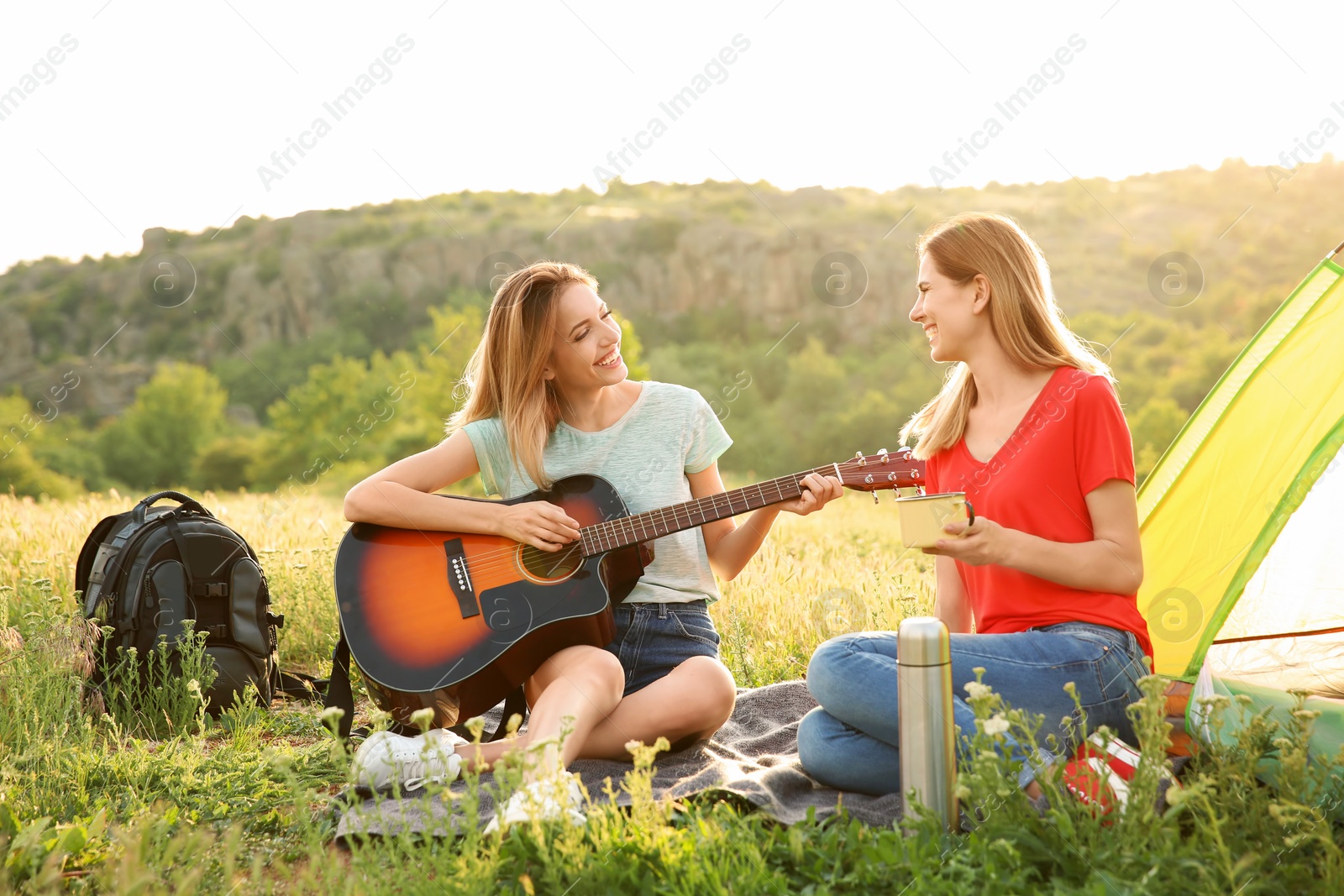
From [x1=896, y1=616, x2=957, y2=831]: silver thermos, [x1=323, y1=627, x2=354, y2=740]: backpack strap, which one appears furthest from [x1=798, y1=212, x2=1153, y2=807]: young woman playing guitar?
[x1=323, y1=627, x2=354, y2=740]: backpack strap

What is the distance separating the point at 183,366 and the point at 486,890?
5624cm

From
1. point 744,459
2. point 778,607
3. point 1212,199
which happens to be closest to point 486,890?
point 778,607

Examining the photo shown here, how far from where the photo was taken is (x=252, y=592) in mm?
3785

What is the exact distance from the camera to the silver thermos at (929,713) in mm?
2096

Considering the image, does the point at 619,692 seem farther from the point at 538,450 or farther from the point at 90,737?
the point at 90,737

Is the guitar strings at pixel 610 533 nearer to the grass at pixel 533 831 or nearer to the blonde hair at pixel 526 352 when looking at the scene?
the blonde hair at pixel 526 352

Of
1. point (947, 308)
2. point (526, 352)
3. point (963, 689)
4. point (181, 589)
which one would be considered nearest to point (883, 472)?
point (947, 308)

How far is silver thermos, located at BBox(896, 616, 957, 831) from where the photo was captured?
210cm

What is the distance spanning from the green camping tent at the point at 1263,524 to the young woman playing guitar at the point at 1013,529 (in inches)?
13.6

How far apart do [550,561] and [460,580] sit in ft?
0.90

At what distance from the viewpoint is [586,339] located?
324cm

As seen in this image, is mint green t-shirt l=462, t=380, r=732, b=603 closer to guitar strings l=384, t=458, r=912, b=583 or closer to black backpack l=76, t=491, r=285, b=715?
guitar strings l=384, t=458, r=912, b=583

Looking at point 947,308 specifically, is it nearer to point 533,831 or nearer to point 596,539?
point 596,539

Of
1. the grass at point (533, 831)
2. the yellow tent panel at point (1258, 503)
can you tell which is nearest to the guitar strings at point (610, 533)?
the grass at point (533, 831)
